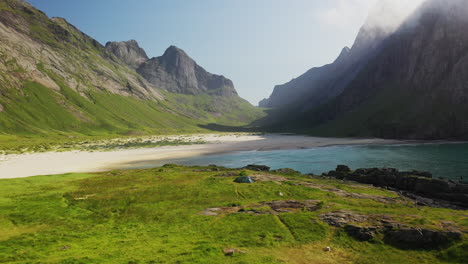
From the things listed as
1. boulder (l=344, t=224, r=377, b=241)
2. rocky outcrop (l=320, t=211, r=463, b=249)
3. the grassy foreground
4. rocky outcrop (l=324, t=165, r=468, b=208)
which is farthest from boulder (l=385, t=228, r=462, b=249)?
rocky outcrop (l=324, t=165, r=468, b=208)

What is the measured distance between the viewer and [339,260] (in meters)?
20.7

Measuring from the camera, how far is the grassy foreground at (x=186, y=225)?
2056cm

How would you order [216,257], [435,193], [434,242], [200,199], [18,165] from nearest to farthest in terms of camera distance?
1. [216,257]
2. [434,242]
3. [200,199]
4. [435,193]
5. [18,165]

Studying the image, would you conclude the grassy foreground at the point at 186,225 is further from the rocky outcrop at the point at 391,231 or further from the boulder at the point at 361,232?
the rocky outcrop at the point at 391,231

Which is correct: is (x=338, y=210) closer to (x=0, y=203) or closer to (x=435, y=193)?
(x=435, y=193)

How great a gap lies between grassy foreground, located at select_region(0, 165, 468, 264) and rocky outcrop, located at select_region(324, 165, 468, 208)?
1271 cm

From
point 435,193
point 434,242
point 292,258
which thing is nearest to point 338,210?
point 434,242

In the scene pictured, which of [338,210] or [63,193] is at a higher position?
[63,193]

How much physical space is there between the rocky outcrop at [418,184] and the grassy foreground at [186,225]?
41.7 feet

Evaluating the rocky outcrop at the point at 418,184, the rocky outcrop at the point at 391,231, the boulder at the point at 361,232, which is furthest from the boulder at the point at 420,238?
the rocky outcrop at the point at 418,184

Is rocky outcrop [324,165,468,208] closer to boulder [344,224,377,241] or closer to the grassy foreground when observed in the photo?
the grassy foreground

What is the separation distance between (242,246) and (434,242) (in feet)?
55.4

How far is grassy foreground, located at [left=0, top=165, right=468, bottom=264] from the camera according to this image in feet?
67.5

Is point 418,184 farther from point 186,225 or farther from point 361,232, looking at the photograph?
point 186,225
